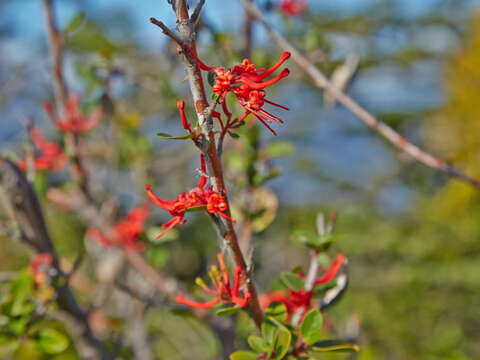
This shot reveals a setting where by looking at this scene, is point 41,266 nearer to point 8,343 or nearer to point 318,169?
point 8,343

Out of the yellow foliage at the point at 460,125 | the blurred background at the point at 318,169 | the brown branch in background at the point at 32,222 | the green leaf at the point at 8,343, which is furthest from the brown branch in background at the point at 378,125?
the yellow foliage at the point at 460,125

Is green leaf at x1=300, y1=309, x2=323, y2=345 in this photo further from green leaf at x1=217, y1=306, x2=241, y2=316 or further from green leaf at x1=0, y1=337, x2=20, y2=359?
green leaf at x1=0, y1=337, x2=20, y2=359

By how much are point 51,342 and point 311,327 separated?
41 cm

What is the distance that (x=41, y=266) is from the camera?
0.75 meters

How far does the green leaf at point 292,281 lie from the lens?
1.83 feet

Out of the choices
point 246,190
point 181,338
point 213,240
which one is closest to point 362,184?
point 213,240

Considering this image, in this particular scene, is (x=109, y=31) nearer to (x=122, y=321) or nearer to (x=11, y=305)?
(x=122, y=321)

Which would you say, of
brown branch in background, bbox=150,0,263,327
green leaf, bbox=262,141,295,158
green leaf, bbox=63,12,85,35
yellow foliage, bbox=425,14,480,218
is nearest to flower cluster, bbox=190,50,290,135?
brown branch in background, bbox=150,0,263,327

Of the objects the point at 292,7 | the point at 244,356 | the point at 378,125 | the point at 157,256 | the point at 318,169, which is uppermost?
the point at 318,169

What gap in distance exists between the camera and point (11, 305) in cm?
70

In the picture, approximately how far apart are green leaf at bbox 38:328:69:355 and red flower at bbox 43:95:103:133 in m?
0.46

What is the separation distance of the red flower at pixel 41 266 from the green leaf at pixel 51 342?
0.09m

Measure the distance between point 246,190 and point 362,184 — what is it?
9.32 feet

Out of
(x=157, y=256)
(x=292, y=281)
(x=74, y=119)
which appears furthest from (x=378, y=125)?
(x=74, y=119)
